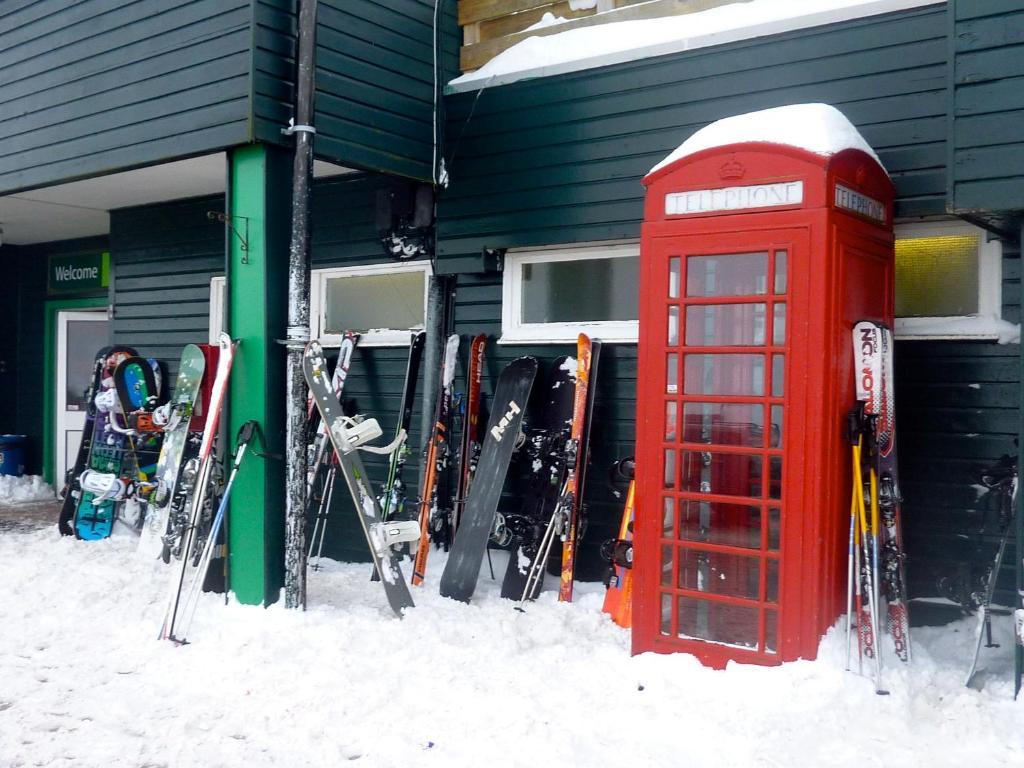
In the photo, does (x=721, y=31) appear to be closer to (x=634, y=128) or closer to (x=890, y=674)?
(x=634, y=128)

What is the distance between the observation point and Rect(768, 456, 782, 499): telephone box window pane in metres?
4.01

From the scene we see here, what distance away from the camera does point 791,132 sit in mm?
4078

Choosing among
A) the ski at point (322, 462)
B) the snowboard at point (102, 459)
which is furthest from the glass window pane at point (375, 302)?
the snowboard at point (102, 459)

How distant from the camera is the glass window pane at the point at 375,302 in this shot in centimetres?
684

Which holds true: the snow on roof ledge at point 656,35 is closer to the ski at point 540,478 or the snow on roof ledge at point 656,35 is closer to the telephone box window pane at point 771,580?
the ski at point 540,478

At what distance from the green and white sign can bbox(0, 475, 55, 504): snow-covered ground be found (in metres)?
1.98

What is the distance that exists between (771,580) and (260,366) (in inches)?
116

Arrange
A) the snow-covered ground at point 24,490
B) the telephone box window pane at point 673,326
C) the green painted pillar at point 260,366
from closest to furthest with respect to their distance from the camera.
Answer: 1. the telephone box window pane at point 673,326
2. the green painted pillar at point 260,366
3. the snow-covered ground at point 24,490

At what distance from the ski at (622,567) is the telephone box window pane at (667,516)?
2.12 feet

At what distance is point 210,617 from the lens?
16.9 feet

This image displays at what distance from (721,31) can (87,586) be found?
491 cm

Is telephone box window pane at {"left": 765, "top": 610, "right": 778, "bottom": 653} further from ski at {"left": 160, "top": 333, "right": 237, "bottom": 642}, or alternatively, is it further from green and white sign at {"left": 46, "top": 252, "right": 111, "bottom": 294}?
green and white sign at {"left": 46, "top": 252, "right": 111, "bottom": 294}

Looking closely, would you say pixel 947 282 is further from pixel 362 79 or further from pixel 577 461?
pixel 362 79

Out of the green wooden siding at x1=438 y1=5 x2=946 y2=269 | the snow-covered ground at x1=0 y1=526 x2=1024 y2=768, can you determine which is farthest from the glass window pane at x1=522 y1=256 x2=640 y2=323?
the snow-covered ground at x1=0 y1=526 x2=1024 y2=768
